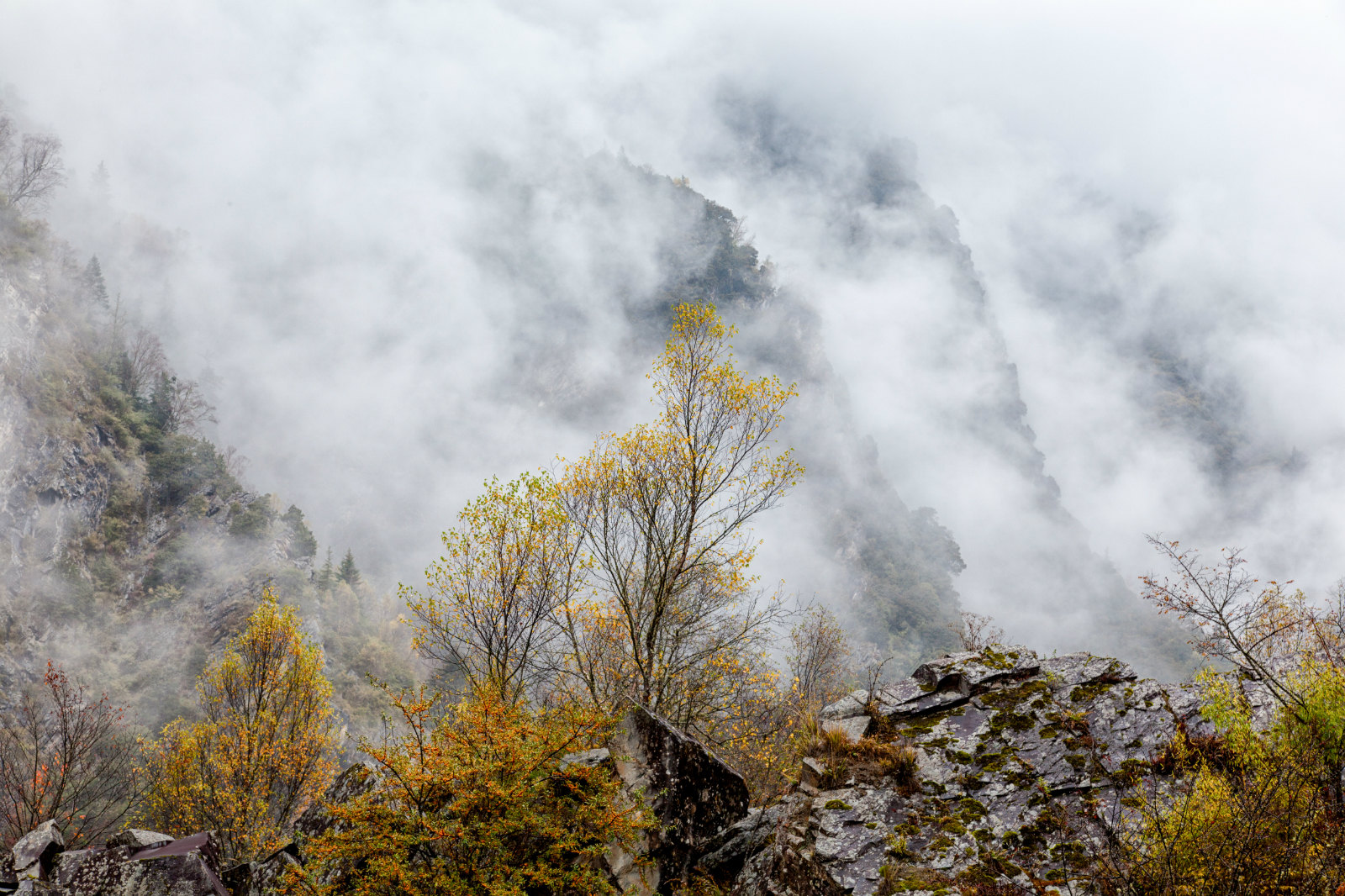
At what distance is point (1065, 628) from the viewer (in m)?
172

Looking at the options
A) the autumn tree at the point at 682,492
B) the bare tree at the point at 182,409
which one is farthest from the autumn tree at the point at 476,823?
the bare tree at the point at 182,409

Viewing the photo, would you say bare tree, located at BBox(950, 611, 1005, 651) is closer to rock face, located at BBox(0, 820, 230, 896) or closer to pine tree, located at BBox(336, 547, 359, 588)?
rock face, located at BBox(0, 820, 230, 896)

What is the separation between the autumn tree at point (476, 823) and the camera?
6861 millimetres

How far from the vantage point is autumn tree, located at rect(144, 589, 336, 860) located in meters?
21.4

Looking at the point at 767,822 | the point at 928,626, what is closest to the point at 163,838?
the point at 767,822

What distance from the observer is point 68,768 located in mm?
16047

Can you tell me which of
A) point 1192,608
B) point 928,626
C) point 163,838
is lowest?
point 163,838

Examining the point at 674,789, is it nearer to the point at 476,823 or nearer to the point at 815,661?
the point at 476,823

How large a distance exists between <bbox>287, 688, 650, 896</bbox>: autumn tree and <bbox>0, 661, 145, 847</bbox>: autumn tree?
1104 cm

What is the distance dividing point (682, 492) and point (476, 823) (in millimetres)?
10199

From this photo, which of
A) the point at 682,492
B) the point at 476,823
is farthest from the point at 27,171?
the point at 476,823

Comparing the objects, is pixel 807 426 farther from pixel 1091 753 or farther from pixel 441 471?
pixel 1091 753

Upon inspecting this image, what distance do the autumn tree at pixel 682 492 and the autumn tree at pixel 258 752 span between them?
501 inches

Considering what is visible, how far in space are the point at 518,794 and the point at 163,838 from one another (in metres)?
6.59
